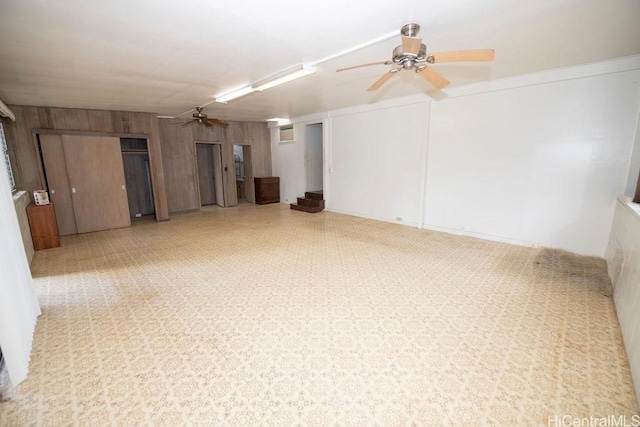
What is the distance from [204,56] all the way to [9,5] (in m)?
1.53

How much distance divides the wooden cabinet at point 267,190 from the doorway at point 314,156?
1.38 metres

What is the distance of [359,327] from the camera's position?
2391 mm

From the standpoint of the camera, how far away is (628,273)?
245 cm

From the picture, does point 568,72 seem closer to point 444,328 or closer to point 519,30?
point 519,30

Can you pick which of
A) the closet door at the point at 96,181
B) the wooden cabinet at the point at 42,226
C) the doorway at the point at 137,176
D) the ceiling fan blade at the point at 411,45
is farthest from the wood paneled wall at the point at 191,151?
the ceiling fan blade at the point at 411,45

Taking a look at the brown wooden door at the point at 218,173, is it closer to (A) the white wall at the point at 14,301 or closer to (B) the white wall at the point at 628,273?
(A) the white wall at the point at 14,301

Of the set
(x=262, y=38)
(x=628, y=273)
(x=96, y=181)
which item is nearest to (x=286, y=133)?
(x=96, y=181)

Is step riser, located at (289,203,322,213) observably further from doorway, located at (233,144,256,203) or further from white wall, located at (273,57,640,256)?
doorway, located at (233,144,256,203)

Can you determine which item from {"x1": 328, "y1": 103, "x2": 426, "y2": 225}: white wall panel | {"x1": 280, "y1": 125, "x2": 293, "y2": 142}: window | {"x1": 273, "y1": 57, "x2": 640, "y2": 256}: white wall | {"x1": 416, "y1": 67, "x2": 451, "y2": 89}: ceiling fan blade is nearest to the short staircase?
{"x1": 328, "y1": 103, "x2": 426, "y2": 225}: white wall panel

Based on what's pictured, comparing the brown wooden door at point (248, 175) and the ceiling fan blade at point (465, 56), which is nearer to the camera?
the ceiling fan blade at point (465, 56)

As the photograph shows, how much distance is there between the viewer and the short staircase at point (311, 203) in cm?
766

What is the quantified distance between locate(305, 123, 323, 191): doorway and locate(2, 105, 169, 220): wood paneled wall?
4164 mm

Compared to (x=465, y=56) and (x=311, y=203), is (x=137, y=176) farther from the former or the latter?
(x=465, y=56)

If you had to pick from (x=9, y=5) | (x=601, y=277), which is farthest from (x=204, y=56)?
(x=601, y=277)
